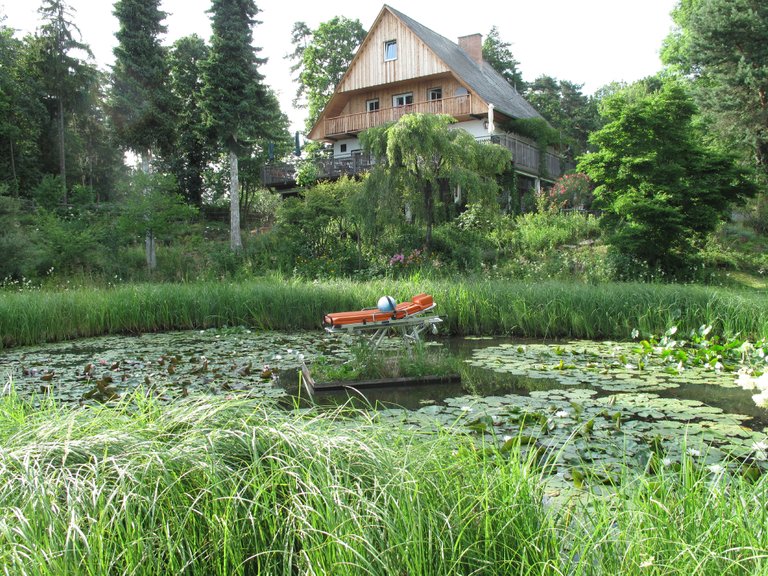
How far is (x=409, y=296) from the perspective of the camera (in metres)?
10.7

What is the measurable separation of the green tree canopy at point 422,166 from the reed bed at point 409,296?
4374mm

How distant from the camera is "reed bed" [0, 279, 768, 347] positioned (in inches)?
352

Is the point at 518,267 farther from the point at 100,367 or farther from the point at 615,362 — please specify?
the point at 100,367

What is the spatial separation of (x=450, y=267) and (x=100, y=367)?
382 inches

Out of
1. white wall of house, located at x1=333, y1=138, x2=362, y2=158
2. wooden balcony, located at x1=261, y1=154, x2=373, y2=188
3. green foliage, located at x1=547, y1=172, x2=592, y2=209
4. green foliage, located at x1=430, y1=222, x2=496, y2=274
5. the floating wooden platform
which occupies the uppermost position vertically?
white wall of house, located at x1=333, y1=138, x2=362, y2=158

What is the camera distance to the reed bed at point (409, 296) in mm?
8938

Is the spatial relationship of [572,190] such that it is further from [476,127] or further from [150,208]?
[150,208]

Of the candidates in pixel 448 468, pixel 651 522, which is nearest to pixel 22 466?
pixel 448 468

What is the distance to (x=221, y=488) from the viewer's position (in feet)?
7.15

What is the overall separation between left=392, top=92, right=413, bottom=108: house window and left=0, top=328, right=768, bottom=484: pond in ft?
62.8

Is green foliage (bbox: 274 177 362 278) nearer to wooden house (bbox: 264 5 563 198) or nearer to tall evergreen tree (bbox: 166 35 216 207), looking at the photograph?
wooden house (bbox: 264 5 563 198)

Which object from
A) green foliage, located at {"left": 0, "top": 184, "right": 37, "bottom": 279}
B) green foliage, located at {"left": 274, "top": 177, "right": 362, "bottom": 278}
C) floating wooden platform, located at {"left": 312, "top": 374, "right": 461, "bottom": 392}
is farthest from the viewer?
green foliage, located at {"left": 274, "top": 177, "right": 362, "bottom": 278}

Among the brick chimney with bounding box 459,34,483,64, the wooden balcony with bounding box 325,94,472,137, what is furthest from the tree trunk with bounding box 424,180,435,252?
the brick chimney with bounding box 459,34,483,64

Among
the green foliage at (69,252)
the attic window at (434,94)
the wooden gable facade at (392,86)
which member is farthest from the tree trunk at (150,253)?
the attic window at (434,94)
